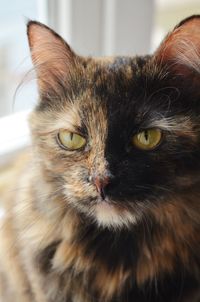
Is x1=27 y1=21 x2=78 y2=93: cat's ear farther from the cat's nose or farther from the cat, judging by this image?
the cat's nose

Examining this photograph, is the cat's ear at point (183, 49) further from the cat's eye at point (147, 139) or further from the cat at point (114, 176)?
the cat's eye at point (147, 139)

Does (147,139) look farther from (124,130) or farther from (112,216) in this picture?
(112,216)

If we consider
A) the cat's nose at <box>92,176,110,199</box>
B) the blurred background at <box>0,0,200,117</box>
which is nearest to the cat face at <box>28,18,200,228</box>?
the cat's nose at <box>92,176,110,199</box>

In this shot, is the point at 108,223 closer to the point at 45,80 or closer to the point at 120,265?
the point at 120,265

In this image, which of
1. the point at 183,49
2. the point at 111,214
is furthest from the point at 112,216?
the point at 183,49

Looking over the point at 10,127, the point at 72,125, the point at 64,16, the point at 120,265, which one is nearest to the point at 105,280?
the point at 120,265

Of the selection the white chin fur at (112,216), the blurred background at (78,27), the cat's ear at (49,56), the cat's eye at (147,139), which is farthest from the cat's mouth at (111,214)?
the blurred background at (78,27)
